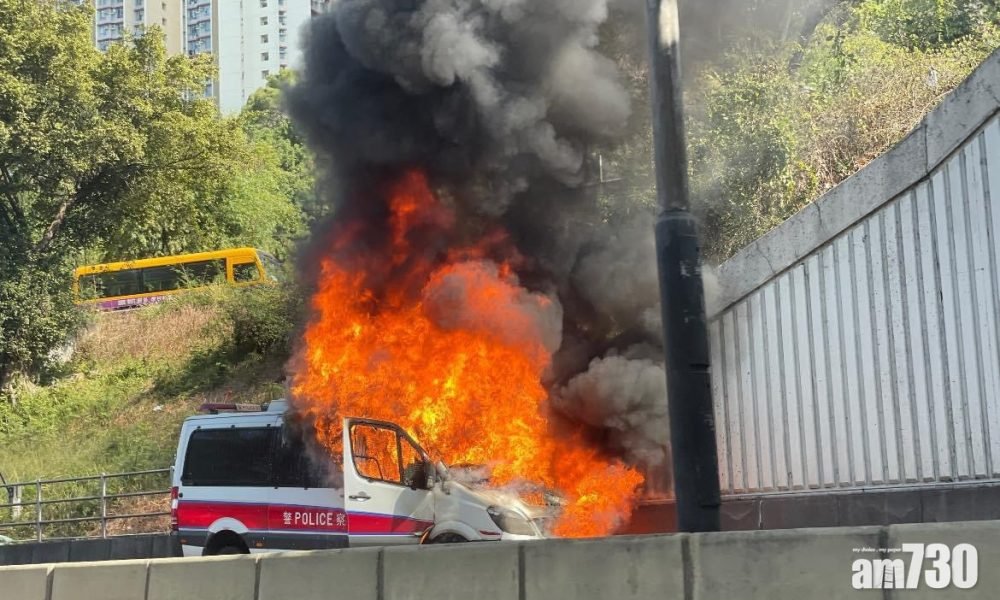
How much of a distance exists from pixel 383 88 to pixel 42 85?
1618 cm

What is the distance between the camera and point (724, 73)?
18062 millimetres

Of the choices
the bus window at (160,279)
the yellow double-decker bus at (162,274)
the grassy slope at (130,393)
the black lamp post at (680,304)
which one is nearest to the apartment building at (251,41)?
the yellow double-decker bus at (162,274)

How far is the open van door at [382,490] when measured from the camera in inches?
382

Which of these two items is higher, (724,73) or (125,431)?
(724,73)

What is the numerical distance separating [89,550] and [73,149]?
44.2ft

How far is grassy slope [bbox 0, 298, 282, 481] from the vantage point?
21266mm

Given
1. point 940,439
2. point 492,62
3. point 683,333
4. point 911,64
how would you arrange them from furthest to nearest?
1. point 911,64
2. point 492,62
3. point 940,439
4. point 683,333

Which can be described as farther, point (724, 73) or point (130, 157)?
point (130, 157)

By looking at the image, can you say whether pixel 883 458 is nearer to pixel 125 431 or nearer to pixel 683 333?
pixel 683 333

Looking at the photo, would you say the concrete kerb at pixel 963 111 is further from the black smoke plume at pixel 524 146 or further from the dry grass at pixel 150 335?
the dry grass at pixel 150 335

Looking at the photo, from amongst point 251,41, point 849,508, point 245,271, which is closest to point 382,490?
point 849,508

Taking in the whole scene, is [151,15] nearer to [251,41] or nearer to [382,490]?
[251,41]

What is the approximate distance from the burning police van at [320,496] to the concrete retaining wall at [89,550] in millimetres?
4774

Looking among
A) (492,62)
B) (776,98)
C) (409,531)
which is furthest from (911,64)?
(409,531)
